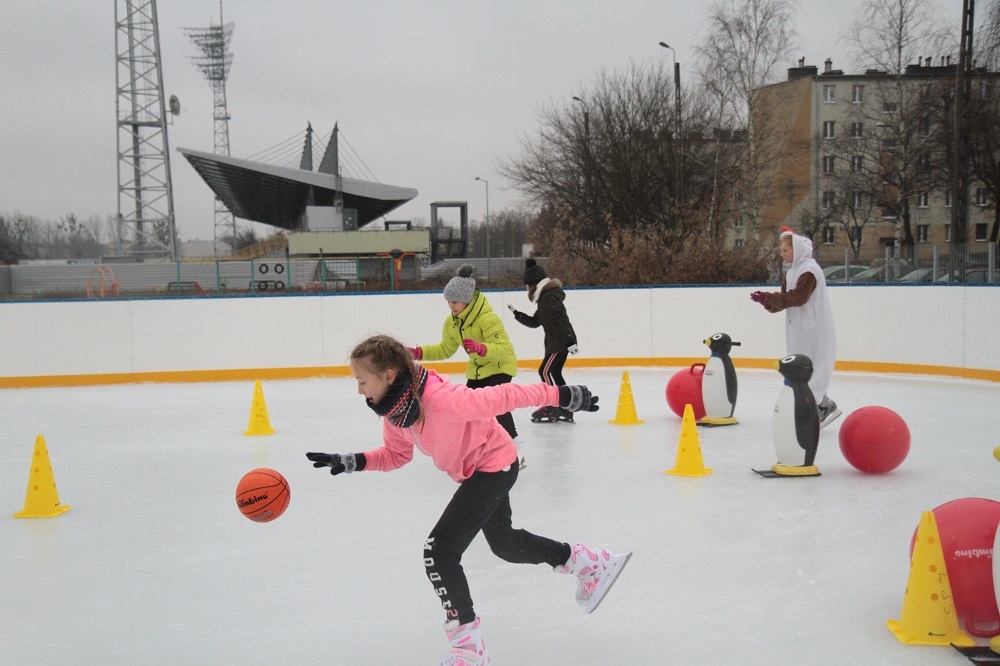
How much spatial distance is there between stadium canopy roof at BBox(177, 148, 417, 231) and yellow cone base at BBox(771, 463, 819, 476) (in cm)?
3768

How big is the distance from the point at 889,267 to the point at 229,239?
48990mm

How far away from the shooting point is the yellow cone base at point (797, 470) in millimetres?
6160

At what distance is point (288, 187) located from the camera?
145 feet

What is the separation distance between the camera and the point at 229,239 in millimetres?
A: 57344

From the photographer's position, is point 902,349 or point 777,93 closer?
point 902,349

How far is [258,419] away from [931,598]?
6.72 metres

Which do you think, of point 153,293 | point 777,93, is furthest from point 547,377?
point 777,93

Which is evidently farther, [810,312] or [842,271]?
[842,271]

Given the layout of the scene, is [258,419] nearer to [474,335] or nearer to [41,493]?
[41,493]

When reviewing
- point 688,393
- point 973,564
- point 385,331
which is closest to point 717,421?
point 688,393

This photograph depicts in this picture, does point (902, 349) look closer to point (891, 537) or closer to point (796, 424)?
point (796, 424)

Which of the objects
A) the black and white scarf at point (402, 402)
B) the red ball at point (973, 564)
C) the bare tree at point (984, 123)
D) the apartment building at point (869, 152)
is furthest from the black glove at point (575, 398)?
the bare tree at point (984, 123)

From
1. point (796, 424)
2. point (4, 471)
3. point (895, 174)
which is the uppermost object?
point (895, 174)

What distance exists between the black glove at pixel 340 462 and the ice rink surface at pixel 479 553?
751 mm
